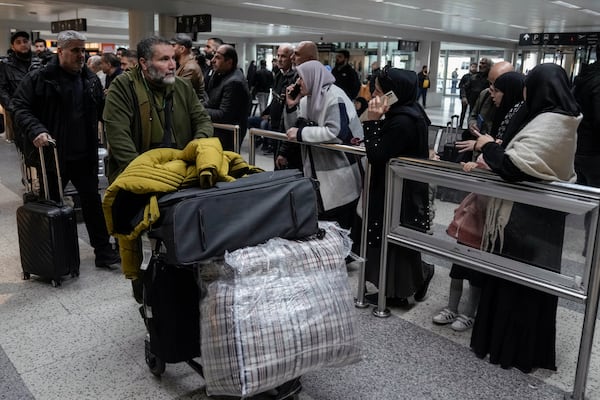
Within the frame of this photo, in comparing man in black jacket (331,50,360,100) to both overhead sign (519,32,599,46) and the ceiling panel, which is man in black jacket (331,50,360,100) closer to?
the ceiling panel

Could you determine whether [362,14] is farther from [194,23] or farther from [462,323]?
[462,323]

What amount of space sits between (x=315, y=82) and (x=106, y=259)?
1964 millimetres

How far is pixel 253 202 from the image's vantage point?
199cm

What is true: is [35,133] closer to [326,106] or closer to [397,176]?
[326,106]

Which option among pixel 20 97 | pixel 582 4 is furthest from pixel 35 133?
pixel 582 4

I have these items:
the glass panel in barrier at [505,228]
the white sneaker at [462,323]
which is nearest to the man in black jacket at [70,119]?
the glass panel in barrier at [505,228]

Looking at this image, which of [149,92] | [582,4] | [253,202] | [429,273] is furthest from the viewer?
[582,4]

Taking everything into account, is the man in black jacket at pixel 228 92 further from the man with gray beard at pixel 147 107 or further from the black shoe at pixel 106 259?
the man with gray beard at pixel 147 107

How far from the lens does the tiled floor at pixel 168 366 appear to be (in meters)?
2.40

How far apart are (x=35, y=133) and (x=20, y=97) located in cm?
35

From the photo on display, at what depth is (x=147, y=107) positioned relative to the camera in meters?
2.81

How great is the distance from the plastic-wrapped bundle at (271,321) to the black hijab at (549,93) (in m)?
1.23

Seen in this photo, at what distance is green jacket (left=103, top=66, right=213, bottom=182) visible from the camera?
274cm

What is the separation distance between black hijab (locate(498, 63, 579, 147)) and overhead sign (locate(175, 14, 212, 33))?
10.9m
